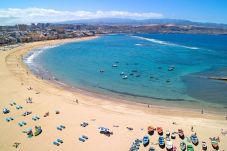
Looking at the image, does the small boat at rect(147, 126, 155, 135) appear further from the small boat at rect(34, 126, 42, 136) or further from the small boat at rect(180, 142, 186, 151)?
the small boat at rect(34, 126, 42, 136)

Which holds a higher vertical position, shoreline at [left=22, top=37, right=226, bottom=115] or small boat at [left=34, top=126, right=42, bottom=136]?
small boat at [left=34, top=126, right=42, bottom=136]

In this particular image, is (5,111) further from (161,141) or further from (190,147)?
(190,147)

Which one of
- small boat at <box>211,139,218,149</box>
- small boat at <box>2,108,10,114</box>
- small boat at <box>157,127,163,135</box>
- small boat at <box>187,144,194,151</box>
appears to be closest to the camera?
small boat at <box>187,144,194,151</box>

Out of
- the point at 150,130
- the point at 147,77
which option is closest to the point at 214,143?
the point at 150,130

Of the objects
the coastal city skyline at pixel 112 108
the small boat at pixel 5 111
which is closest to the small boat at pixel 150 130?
the coastal city skyline at pixel 112 108

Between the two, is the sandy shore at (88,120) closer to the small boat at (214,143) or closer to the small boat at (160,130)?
the small boat at (214,143)

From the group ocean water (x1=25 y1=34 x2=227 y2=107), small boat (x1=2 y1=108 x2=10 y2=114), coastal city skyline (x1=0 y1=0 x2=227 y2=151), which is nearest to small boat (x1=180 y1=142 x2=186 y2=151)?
coastal city skyline (x1=0 y1=0 x2=227 y2=151)

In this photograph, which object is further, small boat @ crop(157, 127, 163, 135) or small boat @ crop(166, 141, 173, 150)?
small boat @ crop(157, 127, 163, 135)

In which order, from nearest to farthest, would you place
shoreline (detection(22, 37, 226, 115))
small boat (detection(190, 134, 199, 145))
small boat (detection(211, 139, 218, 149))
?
small boat (detection(211, 139, 218, 149))
small boat (detection(190, 134, 199, 145))
shoreline (detection(22, 37, 226, 115))

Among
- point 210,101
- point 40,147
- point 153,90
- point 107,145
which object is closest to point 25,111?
point 40,147

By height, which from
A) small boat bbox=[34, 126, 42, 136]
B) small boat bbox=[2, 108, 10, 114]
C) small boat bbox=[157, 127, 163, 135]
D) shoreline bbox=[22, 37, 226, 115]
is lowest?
shoreline bbox=[22, 37, 226, 115]
